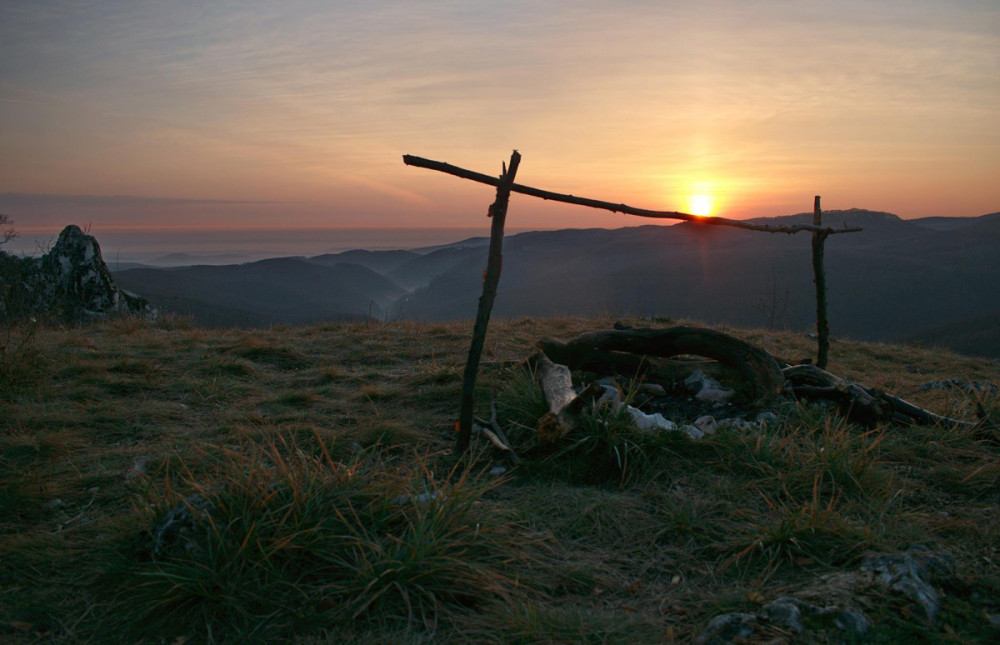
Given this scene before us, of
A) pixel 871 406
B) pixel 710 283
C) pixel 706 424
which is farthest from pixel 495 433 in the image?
pixel 710 283

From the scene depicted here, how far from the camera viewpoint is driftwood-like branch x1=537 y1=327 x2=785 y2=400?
522 centimetres

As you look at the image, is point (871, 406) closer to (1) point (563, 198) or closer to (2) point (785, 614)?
(1) point (563, 198)

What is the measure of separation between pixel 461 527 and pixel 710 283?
50601 millimetres

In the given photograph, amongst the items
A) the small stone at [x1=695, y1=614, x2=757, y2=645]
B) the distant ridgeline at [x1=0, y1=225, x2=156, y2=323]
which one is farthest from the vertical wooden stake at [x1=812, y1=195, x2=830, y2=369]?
the distant ridgeline at [x1=0, y1=225, x2=156, y2=323]

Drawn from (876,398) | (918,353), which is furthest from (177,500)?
(918,353)

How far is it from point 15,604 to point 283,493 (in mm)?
1100

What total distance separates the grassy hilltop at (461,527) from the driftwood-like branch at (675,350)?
406 millimetres

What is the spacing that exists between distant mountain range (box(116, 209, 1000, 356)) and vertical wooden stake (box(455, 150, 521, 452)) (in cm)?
1980

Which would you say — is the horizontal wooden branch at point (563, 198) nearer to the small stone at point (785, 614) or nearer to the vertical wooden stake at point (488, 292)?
the vertical wooden stake at point (488, 292)

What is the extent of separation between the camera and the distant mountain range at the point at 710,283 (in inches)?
1565

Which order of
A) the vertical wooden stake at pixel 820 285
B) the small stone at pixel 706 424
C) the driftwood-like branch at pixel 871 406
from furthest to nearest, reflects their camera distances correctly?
1. the vertical wooden stake at pixel 820 285
2. the driftwood-like branch at pixel 871 406
3. the small stone at pixel 706 424

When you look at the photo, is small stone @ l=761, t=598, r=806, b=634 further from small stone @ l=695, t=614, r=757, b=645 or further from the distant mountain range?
the distant mountain range

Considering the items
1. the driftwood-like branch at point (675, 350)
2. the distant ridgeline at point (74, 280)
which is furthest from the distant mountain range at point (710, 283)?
the driftwood-like branch at point (675, 350)

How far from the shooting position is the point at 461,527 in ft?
9.21
